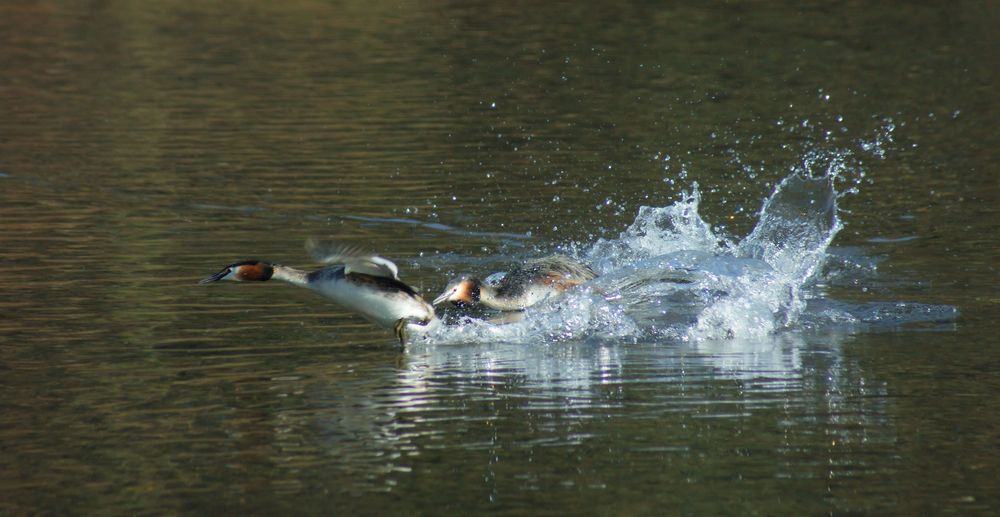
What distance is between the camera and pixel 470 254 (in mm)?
14867

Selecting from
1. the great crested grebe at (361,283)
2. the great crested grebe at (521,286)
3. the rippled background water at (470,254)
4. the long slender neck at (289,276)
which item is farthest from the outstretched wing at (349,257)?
the great crested grebe at (521,286)

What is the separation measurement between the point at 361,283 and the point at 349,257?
9.5 inches

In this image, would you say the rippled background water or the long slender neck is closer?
the rippled background water

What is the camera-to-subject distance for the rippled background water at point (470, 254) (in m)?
8.35

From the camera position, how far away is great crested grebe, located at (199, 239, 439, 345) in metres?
11.1

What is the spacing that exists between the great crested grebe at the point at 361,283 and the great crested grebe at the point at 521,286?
2.76ft

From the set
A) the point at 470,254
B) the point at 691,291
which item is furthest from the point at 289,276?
the point at 470,254

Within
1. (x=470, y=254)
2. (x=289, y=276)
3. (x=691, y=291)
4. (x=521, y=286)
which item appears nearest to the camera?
(x=289, y=276)

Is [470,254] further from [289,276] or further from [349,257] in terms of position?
[349,257]

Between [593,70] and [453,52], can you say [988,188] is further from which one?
[453,52]

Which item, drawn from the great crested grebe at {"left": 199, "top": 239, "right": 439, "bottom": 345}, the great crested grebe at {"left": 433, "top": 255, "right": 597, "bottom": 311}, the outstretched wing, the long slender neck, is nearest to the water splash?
the great crested grebe at {"left": 433, "top": 255, "right": 597, "bottom": 311}

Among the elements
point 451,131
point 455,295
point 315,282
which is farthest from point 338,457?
point 451,131

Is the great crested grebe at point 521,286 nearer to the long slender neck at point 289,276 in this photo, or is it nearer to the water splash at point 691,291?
the water splash at point 691,291

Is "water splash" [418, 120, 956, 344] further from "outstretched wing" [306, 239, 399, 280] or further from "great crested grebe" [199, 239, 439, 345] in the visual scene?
"outstretched wing" [306, 239, 399, 280]
